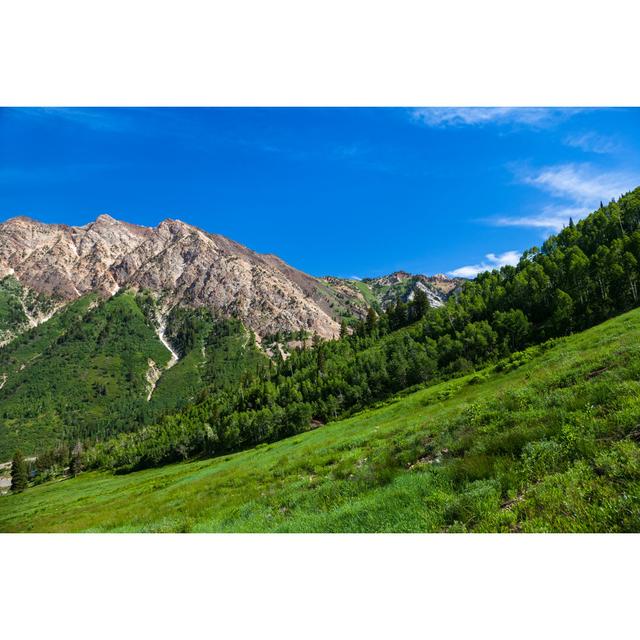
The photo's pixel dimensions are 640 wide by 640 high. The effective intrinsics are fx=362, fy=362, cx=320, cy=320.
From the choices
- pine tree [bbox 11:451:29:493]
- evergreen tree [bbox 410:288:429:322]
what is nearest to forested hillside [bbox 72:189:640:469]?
evergreen tree [bbox 410:288:429:322]

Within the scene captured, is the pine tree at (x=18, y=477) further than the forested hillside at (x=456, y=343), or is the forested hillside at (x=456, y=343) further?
the pine tree at (x=18, y=477)

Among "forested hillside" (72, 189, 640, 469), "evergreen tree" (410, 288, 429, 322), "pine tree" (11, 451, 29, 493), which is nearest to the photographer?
"forested hillside" (72, 189, 640, 469)

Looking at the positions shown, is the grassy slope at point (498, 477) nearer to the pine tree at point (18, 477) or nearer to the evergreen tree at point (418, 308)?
the pine tree at point (18, 477)

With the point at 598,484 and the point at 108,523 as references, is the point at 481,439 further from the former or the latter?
Result: the point at 108,523

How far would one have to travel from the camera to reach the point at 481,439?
11703mm

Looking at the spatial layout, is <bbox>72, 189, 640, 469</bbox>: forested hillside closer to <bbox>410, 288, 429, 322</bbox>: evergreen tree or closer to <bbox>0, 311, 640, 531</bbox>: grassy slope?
<bbox>410, 288, 429, 322</bbox>: evergreen tree


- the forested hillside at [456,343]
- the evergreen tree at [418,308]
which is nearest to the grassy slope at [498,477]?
the forested hillside at [456,343]

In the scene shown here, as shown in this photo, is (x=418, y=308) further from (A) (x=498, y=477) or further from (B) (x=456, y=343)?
(A) (x=498, y=477)

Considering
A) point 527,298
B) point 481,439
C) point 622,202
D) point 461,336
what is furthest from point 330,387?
point 622,202

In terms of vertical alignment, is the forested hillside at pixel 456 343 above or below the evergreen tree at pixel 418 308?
below

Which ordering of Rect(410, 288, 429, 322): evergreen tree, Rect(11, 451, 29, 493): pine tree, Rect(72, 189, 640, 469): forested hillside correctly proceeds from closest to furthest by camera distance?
Rect(72, 189, 640, 469): forested hillside
Rect(11, 451, 29, 493): pine tree
Rect(410, 288, 429, 322): evergreen tree

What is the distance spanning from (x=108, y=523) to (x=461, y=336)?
3520 inches

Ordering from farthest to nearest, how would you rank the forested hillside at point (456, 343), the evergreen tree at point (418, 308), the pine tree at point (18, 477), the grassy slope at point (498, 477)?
the evergreen tree at point (418, 308), the pine tree at point (18, 477), the forested hillside at point (456, 343), the grassy slope at point (498, 477)

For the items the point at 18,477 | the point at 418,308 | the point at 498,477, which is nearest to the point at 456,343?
the point at 418,308
